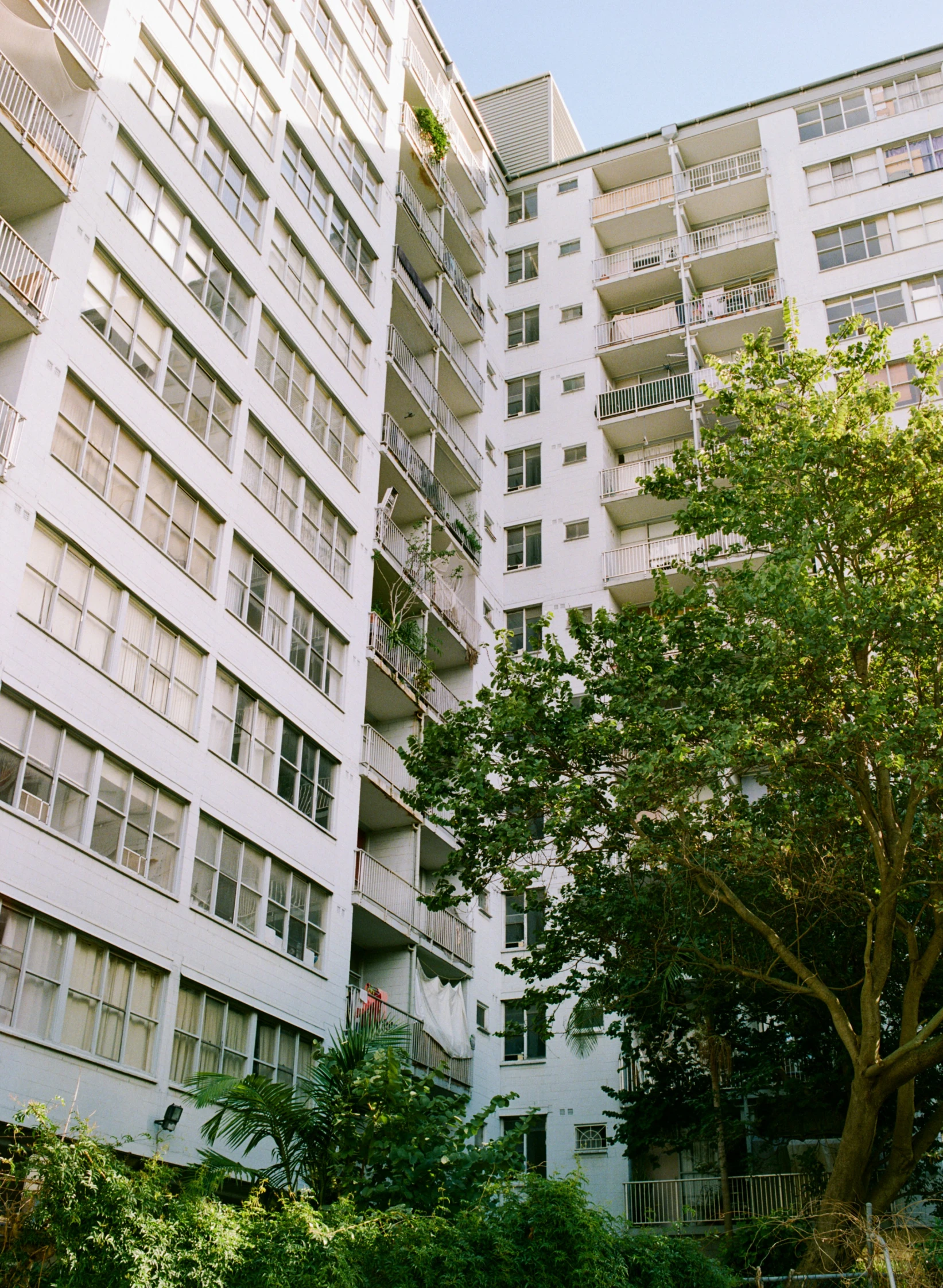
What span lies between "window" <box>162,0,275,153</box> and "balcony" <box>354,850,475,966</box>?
17225mm

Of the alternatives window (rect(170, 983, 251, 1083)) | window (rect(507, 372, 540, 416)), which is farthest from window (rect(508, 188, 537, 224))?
window (rect(170, 983, 251, 1083))

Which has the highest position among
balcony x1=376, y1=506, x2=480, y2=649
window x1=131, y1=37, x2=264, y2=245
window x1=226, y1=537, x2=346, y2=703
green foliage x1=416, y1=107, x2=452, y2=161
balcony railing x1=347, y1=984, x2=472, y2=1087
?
green foliage x1=416, y1=107, x2=452, y2=161

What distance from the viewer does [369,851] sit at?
3112cm

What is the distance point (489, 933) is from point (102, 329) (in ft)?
68.5

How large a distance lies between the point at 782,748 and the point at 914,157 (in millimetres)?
31906

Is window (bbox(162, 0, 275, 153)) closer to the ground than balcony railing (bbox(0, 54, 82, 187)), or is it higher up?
higher up

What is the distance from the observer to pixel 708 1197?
2867cm

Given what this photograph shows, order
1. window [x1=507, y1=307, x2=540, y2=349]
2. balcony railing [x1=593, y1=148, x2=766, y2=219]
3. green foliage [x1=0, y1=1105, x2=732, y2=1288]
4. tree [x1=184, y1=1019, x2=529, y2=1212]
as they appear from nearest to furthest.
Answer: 1. green foliage [x1=0, y1=1105, x2=732, y2=1288]
2. tree [x1=184, y1=1019, x2=529, y2=1212]
3. balcony railing [x1=593, y1=148, x2=766, y2=219]
4. window [x1=507, y1=307, x2=540, y2=349]

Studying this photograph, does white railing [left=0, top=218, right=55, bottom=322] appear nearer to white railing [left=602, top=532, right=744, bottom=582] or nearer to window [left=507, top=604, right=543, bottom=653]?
window [left=507, top=604, right=543, bottom=653]

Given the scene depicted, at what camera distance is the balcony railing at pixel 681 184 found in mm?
45438

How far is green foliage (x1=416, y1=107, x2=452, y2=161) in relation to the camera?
39.1 metres

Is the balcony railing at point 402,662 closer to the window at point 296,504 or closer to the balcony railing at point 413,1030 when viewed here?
the window at point 296,504

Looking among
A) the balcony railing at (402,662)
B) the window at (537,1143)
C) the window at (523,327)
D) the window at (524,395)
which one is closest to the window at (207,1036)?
the balcony railing at (402,662)

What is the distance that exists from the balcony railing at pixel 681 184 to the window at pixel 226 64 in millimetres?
20317
